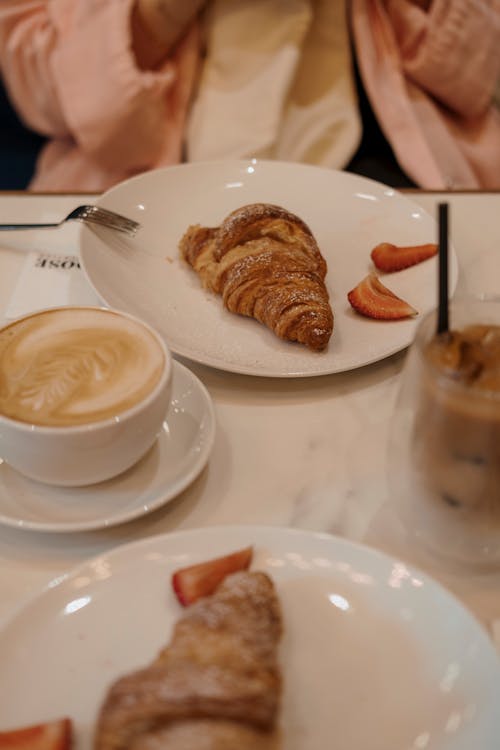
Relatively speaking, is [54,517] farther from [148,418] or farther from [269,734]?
[269,734]

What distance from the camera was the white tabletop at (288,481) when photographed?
69 cm

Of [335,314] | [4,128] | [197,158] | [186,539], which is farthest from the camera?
[4,128]

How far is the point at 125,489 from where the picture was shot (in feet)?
2.47

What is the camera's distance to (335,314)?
102 centimetres

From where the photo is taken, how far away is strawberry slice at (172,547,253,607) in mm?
601

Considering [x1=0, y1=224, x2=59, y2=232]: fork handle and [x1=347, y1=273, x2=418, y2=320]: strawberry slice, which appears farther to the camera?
[x1=0, y1=224, x2=59, y2=232]: fork handle

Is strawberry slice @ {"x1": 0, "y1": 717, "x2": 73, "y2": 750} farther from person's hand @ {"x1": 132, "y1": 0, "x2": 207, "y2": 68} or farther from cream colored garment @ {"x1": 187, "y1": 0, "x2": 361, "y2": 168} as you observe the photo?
person's hand @ {"x1": 132, "y1": 0, "x2": 207, "y2": 68}

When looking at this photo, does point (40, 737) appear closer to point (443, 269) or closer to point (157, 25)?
point (443, 269)

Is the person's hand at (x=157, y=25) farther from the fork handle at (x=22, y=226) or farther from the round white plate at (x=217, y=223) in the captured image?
the fork handle at (x=22, y=226)

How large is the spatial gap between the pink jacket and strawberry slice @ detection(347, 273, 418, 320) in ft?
2.43

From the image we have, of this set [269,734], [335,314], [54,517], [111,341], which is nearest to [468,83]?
[335,314]

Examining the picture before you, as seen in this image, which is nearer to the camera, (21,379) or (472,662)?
(472,662)

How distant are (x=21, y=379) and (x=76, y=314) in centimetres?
11

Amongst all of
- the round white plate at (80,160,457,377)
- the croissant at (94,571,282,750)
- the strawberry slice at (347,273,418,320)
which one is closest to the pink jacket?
the round white plate at (80,160,457,377)
